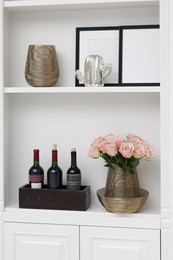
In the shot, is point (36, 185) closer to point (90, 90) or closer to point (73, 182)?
point (73, 182)

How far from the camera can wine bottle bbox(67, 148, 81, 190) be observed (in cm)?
253

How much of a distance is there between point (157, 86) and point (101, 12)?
559 mm

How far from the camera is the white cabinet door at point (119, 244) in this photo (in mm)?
2389

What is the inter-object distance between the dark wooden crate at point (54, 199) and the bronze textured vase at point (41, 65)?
578 millimetres

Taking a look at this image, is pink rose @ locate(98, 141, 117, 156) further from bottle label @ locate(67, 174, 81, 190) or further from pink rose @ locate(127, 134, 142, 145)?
bottle label @ locate(67, 174, 81, 190)

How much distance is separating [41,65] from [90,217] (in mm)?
851

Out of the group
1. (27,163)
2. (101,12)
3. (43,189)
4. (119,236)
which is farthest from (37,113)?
(119,236)

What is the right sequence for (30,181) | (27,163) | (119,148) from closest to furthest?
1. (119,148)
2. (30,181)
3. (27,163)

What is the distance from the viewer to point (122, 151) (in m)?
2.34

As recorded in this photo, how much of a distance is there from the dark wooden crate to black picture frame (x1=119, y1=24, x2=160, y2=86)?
0.64 metres

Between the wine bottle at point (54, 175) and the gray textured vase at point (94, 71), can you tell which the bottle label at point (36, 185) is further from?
the gray textured vase at point (94, 71)

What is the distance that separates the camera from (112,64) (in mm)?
2631

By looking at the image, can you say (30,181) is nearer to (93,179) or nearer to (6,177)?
(6,177)

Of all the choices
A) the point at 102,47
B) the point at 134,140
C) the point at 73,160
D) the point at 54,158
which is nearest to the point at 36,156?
the point at 54,158
